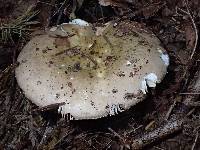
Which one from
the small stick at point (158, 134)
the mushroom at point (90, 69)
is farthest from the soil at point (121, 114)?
the mushroom at point (90, 69)

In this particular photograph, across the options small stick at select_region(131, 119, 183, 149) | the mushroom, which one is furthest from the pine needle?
small stick at select_region(131, 119, 183, 149)

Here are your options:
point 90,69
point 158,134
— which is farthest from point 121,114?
point 90,69

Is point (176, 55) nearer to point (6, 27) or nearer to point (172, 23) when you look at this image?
point (172, 23)

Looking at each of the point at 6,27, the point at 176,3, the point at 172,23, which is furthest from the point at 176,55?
the point at 6,27

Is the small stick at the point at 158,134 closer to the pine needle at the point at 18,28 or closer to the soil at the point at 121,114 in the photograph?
the soil at the point at 121,114

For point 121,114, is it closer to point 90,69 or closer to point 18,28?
point 90,69
